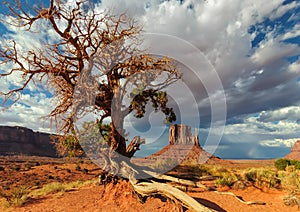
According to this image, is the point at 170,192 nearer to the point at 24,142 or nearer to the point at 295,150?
the point at 295,150

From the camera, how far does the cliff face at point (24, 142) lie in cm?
10764

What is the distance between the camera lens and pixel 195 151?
5256cm

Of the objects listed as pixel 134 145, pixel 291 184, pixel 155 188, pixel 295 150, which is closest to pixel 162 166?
pixel 134 145

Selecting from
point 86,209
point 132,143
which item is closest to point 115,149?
point 132,143

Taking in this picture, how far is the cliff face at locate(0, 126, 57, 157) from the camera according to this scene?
353 ft

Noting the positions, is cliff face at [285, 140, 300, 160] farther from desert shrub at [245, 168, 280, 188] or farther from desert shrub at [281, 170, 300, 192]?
A: desert shrub at [281, 170, 300, 192]

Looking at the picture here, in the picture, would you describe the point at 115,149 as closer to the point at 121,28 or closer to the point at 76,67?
the point at 76,67

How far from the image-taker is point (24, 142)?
116 metres

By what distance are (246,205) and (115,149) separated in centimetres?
625

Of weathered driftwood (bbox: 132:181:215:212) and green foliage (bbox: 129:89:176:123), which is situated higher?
Answer: green foliage (bbox: 129:89:176:123)

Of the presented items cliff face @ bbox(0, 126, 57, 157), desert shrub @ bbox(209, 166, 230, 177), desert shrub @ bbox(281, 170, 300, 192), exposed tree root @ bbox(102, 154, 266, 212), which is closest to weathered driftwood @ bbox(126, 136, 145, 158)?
exposed tree root @ bbox(102, 154, 266, 212)

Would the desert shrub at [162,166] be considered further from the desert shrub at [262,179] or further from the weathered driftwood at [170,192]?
the weathered driftwood at [170,192]

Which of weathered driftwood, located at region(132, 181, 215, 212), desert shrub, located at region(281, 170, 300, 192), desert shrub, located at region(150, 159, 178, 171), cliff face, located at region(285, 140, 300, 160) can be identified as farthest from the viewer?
cliff face, located at region(285, 140, 300, 160)

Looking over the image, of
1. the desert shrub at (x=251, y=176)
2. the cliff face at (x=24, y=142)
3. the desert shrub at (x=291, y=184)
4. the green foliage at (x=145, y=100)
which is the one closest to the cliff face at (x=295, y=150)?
the desert shrub at (x=251, y=176)
